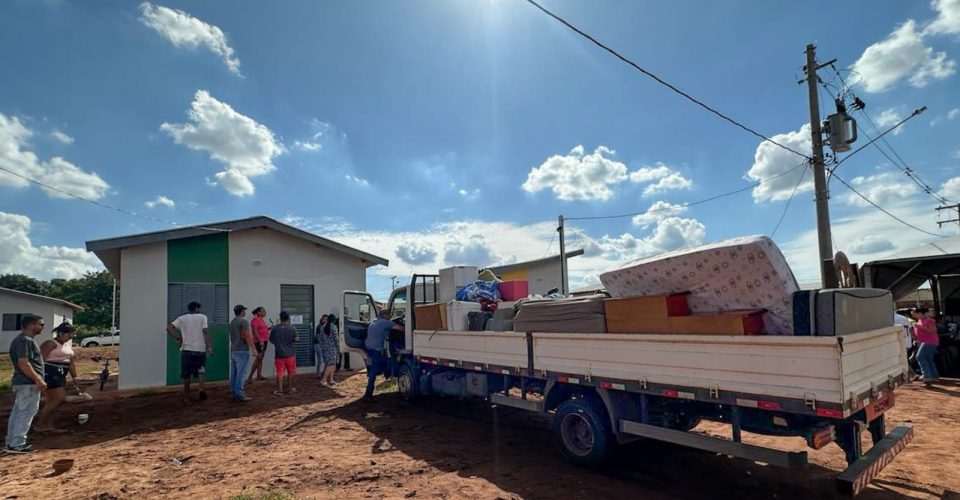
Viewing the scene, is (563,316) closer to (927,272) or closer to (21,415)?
(21,415)

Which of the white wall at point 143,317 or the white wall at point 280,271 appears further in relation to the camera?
the white wall at point 280,271

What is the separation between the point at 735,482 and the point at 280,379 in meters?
8.22

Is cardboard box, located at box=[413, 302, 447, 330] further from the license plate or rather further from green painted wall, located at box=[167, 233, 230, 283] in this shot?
green painted wall, located at box=[167, 233, 230, 283]

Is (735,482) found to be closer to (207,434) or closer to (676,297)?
(676,297)

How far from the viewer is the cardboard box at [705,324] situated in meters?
4.06

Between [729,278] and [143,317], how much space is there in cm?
1181

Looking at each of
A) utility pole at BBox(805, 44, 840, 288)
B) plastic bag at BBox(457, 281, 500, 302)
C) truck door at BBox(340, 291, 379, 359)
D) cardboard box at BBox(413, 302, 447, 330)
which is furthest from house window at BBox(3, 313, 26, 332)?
utility pole at BBox(805, 44, 840, 288)

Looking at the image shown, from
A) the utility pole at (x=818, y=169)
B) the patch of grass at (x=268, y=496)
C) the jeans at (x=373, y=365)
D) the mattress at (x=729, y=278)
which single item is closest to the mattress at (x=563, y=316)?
the mattress at (x=729, y=278)

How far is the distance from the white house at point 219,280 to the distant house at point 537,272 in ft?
44.4

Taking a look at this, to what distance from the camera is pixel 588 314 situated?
17.5 ft

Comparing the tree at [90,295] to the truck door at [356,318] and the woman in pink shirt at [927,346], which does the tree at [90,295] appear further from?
the woman in pink shirt at [927,346]

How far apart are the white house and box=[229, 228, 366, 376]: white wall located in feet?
0.08

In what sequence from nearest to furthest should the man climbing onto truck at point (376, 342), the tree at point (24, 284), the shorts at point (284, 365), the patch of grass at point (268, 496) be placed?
1. the patch of grass at point (268, 496)
2. the man climbing onto truck at point (376, 342)
3. the shorts at point (284, 365)
4. the tree at point (24, 284)

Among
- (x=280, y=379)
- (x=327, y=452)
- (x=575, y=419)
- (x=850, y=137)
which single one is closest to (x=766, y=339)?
(x=575, y=419)
